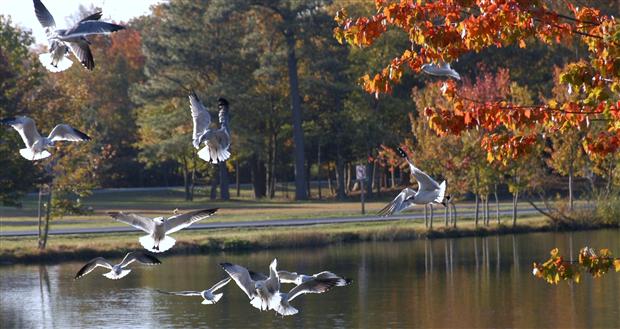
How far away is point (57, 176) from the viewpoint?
43.5m

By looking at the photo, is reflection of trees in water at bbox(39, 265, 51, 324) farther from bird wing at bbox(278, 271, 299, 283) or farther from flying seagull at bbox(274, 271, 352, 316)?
flying seagull at bbox(274, 271, 352, 316)

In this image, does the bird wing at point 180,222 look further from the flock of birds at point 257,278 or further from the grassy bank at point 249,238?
the grassy bank at point 249,238

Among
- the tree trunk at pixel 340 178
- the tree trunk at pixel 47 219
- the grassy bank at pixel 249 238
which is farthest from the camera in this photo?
the tree trunk at pixel 340 178

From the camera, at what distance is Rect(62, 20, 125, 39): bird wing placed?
50.2ft

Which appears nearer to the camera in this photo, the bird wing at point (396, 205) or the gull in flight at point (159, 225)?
the bird wing at point (396, 205)

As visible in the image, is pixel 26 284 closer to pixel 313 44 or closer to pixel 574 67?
pixel 574 67

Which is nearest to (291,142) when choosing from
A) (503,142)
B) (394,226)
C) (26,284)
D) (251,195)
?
(251,195)

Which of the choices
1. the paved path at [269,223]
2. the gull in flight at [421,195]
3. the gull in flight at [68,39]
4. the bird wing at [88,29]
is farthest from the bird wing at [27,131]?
the paved path at [269,223]

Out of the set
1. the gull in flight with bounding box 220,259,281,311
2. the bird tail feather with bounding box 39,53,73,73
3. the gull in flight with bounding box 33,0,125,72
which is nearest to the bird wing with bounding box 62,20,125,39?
the gull in flight with bounding box 33,0,125,72

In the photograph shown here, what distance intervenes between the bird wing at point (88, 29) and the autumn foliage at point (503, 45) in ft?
8.77

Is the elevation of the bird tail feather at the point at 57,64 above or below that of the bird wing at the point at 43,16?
below

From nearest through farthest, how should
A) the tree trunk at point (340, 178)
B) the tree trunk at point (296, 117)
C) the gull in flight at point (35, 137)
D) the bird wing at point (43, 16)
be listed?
the bird wing at point (43, 16) < the gull in flight at point (35, 137) < the tree trunk at point (296, 117) < the tree trunk at point (340, 178)

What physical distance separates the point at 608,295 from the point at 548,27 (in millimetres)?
20061

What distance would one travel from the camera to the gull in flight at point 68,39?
15.4 meters
